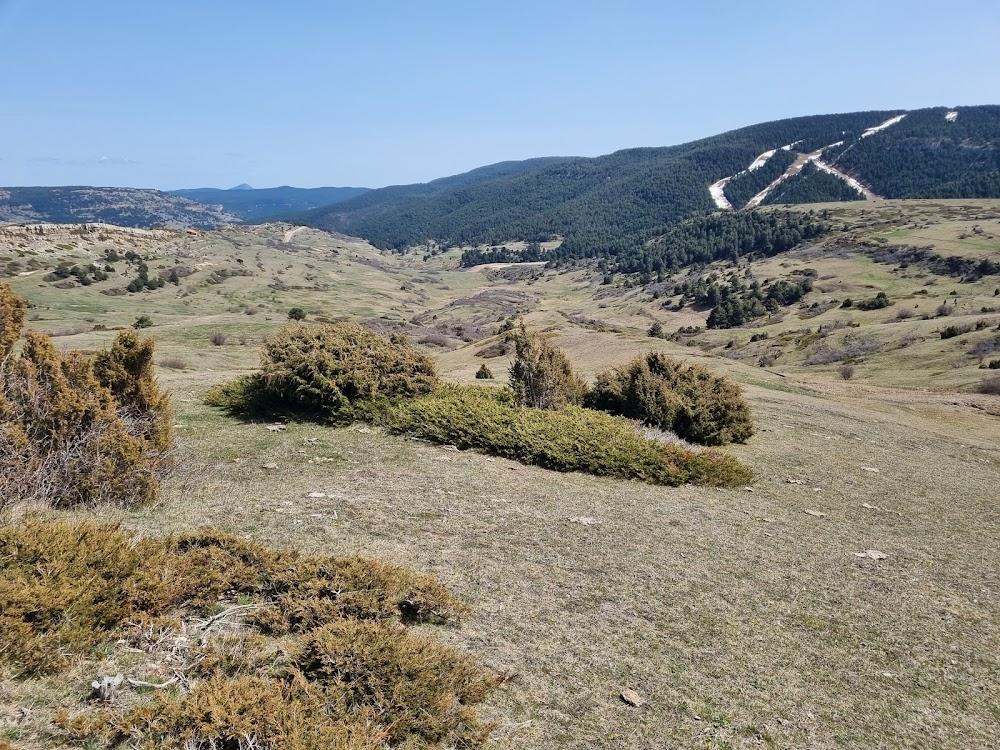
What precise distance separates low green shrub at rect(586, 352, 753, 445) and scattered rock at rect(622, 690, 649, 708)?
9929 millimetres

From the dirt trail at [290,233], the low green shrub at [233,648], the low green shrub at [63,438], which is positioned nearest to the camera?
the low green shrub at [233,648]

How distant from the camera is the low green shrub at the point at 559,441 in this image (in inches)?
424

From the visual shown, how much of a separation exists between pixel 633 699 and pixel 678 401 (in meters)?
10.4

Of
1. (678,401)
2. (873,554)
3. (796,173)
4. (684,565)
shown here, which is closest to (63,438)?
(684,565)

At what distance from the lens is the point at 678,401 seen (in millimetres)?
13930

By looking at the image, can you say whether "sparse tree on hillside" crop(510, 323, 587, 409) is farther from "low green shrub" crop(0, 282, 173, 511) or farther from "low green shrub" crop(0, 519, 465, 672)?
"low green shrub" crop(0, 519, 465, 672)

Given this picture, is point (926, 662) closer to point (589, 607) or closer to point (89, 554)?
point (589, 607)

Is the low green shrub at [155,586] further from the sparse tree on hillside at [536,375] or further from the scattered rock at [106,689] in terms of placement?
the sparse tree on hillside at [536,375]

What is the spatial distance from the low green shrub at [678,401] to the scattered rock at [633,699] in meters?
9.93

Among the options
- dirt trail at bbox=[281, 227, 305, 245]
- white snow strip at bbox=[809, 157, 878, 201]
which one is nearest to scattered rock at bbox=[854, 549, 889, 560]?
dirt trail at bbox=[281, 227, 305, 245]

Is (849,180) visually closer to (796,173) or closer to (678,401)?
(796,173)

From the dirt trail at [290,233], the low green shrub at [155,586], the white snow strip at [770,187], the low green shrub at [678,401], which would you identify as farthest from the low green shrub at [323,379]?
the white snow strip at [770,187]

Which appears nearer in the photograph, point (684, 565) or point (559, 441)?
point (684, 565)

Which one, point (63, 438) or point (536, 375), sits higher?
point (63, 438)
